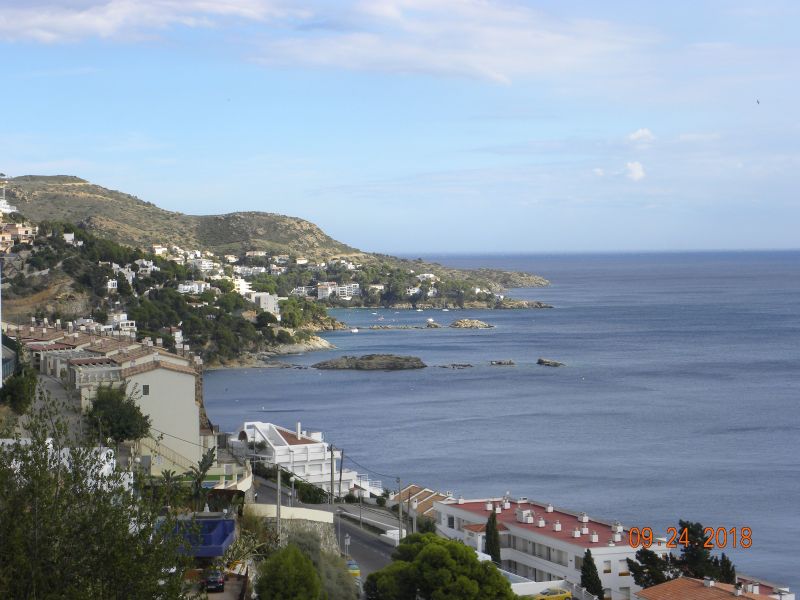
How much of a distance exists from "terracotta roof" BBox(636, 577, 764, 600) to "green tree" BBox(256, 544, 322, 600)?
6.67 meters

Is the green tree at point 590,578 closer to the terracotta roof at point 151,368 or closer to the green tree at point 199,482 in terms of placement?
the green tree at point 199,482

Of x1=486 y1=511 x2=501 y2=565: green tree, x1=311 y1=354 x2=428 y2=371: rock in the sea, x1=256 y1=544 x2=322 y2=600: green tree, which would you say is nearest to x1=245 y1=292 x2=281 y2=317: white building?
x1=311 y1=354 x2=428 y2=371: rock in the sea

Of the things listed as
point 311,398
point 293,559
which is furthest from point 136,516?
point 311,398

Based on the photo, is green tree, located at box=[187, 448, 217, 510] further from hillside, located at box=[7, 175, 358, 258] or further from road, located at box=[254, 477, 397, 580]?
hillside, located at box=[7, 175, 358, 258]

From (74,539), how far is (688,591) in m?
11.0

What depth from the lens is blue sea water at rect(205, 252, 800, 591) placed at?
28062mm

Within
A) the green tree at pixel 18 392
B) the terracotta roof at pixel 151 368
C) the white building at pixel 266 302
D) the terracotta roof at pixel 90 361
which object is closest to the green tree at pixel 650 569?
the terracotta roof at pixel 151 368

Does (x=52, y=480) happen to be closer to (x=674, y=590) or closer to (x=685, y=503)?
(x=674, y=590)

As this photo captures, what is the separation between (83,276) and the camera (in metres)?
57.6

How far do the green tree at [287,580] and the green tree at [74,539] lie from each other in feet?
12.4

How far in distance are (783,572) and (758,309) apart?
7689cm

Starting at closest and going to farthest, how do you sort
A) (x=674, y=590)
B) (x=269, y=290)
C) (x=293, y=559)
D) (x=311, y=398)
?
1. (x=293, y=559)
2. (x=674, y=590)
3. (x=311, y=398)
4. (x=269, y=290)

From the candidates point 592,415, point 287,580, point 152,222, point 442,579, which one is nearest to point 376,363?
point 592,415

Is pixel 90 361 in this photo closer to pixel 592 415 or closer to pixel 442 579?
pixel 442 579
